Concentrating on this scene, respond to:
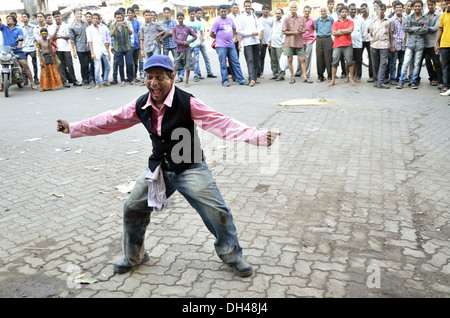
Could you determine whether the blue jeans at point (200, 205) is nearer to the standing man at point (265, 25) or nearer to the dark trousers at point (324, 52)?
the dark trousers at point (324, 52)

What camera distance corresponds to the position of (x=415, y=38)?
1045 centimetres

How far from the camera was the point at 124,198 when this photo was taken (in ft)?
15.9

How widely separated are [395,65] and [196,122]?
969cm

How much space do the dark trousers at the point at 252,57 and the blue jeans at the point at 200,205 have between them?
9427mm

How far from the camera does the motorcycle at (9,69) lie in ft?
38.5

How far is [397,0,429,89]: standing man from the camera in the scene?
10.3 meters

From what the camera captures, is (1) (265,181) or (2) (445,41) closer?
(1) (265,181)

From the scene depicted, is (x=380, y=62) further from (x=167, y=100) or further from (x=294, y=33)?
(x=167, y=100)

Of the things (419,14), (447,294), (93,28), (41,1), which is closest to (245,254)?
(447,294)

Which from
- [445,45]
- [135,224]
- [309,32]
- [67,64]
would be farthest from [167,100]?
[67,64]

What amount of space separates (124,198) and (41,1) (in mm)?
30747

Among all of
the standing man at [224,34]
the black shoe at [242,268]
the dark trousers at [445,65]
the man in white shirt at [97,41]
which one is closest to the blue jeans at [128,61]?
the man in white shirt at [97,41]

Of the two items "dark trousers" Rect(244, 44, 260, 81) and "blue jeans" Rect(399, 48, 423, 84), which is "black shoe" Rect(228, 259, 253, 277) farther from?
"dark trousers" Rect(244, 44, 260, 81)
